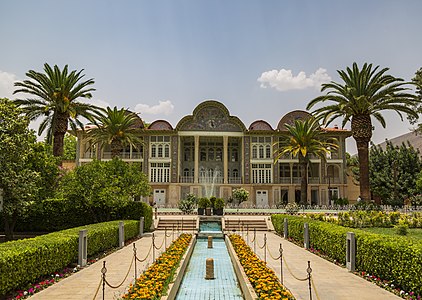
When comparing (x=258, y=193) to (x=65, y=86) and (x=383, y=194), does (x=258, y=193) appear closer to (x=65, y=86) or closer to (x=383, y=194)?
(x=383, y=194)

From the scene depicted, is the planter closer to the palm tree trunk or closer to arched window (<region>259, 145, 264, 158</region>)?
the palm tree trunk

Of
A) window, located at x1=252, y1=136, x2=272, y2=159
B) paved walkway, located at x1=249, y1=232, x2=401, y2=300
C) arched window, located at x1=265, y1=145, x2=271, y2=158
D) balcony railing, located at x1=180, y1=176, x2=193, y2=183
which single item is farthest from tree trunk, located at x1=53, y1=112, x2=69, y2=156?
arched window, located at x1=265, y1=145, x2=271, y2=158

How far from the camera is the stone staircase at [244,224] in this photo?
25734 millimetres

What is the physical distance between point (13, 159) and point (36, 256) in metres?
8.00

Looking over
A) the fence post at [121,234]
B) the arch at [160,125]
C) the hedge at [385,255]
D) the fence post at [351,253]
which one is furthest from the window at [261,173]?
the fence post at [351,253]

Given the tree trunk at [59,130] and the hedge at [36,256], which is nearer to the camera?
the hedge at [36,256]

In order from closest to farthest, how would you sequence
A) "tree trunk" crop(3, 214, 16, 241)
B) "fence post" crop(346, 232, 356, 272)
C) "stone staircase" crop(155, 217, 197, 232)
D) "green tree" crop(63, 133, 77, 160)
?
"fence post" crop(346, 232, 356, 272), "tree trunk" crop(3, 214, 16, 241), "stone staircase" crop(155, 217, 197, 232), "green tree" crop(63, 133, 77, 160)

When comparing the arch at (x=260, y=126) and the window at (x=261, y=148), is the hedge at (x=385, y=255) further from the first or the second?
the arch at (x=260, y=126)

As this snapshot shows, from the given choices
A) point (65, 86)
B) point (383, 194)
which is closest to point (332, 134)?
point (383, 194)

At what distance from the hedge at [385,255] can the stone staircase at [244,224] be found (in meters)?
11.0

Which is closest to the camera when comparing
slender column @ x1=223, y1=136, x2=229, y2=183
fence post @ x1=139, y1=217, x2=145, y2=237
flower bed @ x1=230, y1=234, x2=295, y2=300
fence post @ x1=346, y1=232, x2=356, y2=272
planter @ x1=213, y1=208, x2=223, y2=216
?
flower bed @ x1=230, y1=234, x2=295, y2=300

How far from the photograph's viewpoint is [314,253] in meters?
15.9

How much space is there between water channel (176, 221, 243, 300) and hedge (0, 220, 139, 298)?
3.49 meters

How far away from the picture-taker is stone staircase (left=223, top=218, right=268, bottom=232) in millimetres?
25734
